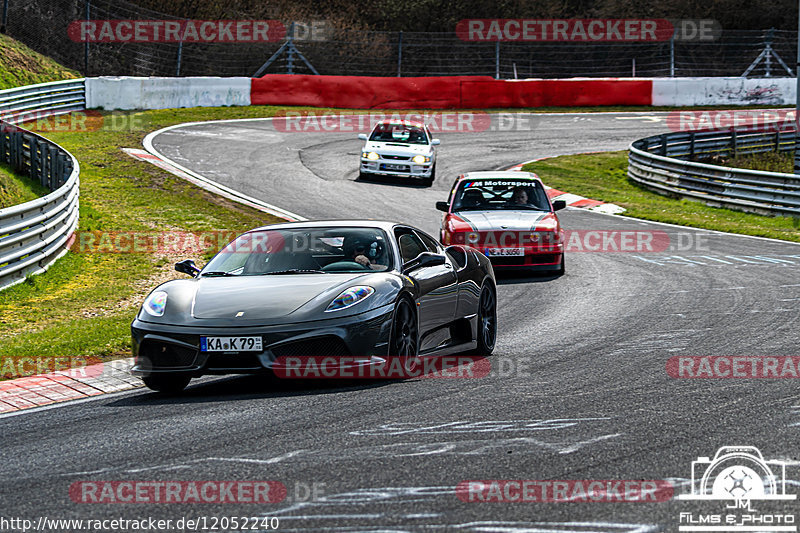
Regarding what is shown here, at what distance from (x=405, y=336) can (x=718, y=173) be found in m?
19.3

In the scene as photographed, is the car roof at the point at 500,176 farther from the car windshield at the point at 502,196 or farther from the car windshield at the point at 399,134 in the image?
the car windshield at the point at 399,134

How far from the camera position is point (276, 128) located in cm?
3419

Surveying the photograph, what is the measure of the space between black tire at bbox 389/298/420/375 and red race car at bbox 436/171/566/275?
734 cm

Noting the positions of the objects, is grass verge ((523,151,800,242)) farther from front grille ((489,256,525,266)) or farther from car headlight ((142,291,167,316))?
car headlight ((142,291,167,316))

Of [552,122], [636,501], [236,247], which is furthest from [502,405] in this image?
[552,122]

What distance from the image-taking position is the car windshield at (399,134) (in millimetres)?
27375

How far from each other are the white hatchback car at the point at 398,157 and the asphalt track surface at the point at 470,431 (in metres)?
13.7

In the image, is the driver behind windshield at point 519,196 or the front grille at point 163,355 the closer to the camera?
the front grille at point 163,355

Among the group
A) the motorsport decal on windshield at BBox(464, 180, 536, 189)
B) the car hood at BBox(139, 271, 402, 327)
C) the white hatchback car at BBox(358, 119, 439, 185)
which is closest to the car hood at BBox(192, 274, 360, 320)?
the car hood at BBox(139, 271, 402, 327)

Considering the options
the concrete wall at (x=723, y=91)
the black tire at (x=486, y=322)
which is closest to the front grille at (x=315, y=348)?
the black tire at (x=486, y=322)

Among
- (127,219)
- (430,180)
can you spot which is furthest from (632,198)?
(127,219)

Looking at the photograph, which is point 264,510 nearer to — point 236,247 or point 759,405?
point 759,405

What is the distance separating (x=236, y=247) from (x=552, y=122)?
29183 millimetres

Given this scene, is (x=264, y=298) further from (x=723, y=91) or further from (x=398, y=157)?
(x=723, y=91)
